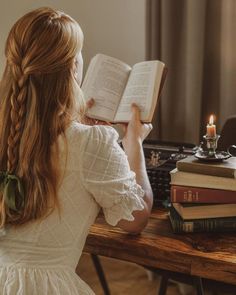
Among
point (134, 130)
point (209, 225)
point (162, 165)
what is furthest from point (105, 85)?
point (209, 225)

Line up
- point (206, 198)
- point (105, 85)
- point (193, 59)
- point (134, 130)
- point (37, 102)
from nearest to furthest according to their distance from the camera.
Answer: point (37, 102) < point (206, 198) < point (134, 130) < point (105, 85) < point (193, 59)

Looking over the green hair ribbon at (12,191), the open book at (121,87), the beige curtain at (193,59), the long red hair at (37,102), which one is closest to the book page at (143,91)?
the open book at (121,87)

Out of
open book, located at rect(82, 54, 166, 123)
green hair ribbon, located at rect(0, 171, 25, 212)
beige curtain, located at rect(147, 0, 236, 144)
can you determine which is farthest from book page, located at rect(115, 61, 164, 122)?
beige curtain, located at rect(147, 0, 236, 144)

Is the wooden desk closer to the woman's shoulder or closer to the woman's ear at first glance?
the woman's shoulder

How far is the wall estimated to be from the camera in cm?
225

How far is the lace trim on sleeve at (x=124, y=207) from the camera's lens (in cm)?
107

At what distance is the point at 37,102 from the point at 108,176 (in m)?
0.23

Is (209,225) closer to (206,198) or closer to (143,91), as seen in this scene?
(206,198)

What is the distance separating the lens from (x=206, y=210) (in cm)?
117

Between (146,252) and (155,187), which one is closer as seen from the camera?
(146,252)

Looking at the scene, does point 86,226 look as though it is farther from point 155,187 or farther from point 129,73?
point 129,73

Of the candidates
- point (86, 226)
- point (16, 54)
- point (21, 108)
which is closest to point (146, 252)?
point (86, 226)

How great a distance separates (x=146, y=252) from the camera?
1104mm

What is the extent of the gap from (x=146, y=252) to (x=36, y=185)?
12.0 inches
